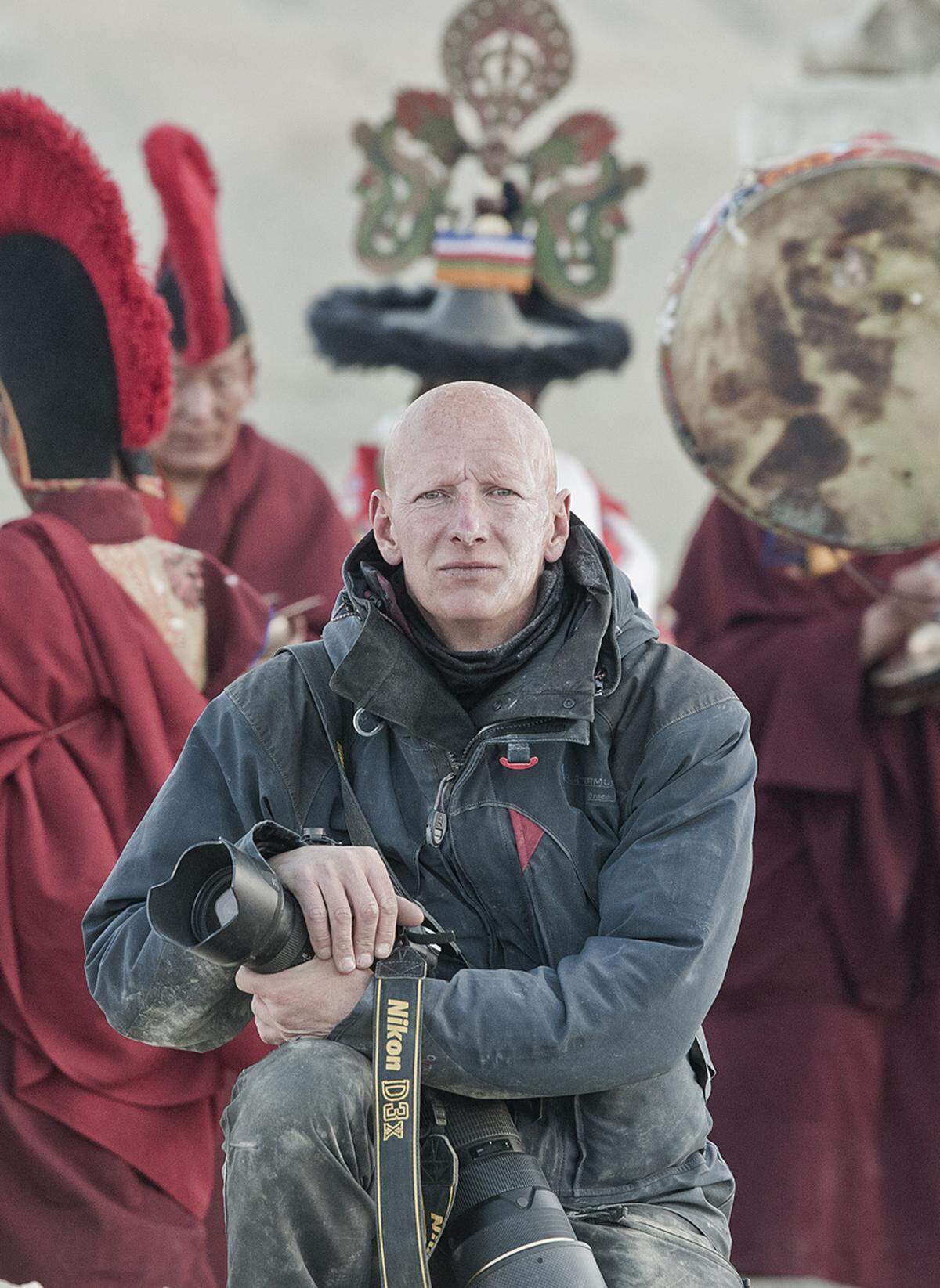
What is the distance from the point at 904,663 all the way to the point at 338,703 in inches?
84.2

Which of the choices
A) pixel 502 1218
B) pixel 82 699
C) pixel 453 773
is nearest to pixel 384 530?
pixel 453 773

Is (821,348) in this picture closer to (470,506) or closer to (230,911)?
(470,506)

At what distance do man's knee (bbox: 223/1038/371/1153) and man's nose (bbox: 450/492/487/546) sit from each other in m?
0.54

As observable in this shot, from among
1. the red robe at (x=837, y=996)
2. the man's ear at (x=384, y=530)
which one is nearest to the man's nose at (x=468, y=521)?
the man's ear at (x=384, y=530)

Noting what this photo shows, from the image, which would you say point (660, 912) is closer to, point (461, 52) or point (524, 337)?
point (524, 337)

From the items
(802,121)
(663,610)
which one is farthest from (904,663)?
(802,121)

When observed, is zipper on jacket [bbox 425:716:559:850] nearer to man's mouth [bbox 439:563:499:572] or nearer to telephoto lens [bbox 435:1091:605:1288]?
man's mouth [bbox 439:563:499:572]

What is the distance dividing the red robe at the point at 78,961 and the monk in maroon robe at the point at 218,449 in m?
1.20

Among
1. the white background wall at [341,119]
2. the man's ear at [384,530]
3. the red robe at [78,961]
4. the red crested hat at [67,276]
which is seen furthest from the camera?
the white background wall at [341,119]

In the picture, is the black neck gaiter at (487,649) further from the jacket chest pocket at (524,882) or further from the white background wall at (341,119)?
the white background wall at (341,119)

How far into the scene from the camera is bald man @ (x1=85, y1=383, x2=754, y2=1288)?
1.94 meters

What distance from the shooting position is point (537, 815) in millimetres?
2098

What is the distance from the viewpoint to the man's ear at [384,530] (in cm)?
222

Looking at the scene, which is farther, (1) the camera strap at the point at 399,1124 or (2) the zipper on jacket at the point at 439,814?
(2) the zipper on jacket at the point at 439,814
